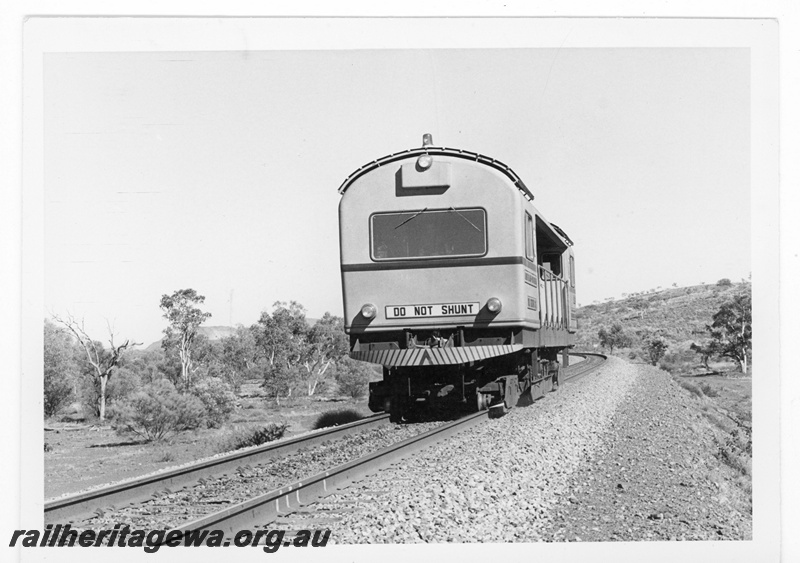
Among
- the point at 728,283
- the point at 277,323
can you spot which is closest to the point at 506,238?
the point at 728,283

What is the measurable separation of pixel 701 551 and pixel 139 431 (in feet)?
27.2

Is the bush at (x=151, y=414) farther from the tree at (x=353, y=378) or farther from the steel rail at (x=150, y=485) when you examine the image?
the tree at (x=353, y=378)

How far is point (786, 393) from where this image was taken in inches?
302

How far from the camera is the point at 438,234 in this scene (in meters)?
9.90

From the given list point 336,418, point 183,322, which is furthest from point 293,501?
point 183,322

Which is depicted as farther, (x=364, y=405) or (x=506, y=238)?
(x=364, y=405)

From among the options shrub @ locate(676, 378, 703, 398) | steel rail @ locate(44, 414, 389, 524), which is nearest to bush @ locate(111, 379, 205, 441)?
steel rail @ locate(44, 414, 389, 524)

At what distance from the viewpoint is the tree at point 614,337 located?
26672 mm

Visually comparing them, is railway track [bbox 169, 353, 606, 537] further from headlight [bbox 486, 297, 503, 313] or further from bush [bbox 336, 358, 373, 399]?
bush [bbox 336, 358, 373, 399]

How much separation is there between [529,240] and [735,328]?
2835mm

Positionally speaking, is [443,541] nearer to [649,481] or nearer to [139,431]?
[649,481]

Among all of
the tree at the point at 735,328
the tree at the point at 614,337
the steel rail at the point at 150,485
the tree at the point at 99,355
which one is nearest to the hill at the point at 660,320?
the tree at the point at 614,337

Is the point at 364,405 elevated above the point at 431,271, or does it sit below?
below

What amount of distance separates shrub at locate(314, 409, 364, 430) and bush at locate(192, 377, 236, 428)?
170 centimetres
